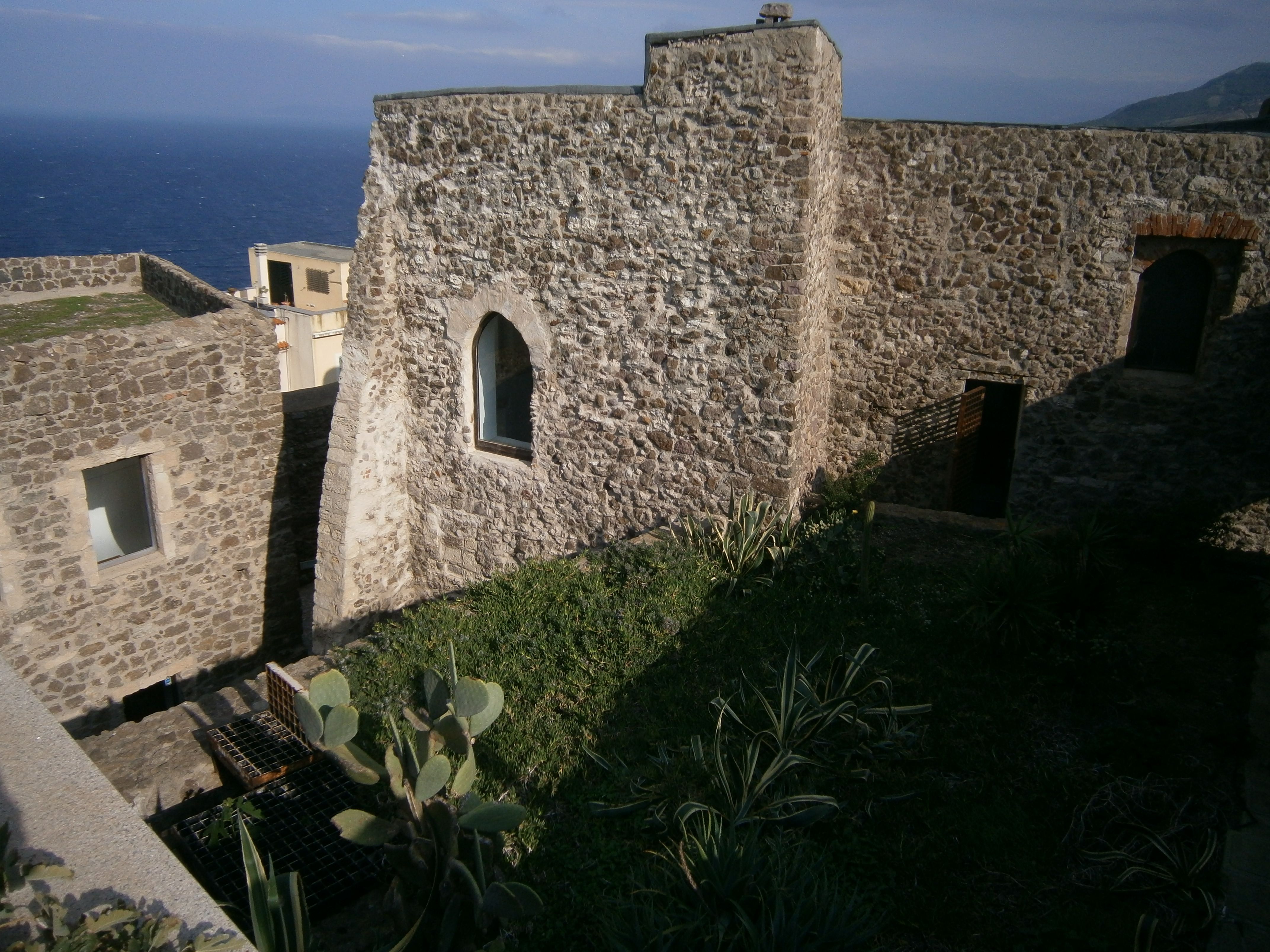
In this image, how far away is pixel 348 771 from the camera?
14.6ft

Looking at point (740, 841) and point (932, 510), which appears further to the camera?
point (932, 510)

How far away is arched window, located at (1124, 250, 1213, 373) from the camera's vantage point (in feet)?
25.2

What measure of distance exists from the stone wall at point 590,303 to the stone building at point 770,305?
0.02 meters

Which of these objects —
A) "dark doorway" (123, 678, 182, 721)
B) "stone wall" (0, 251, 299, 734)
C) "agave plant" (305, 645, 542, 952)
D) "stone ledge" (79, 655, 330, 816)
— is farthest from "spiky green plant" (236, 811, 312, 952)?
"dark doorway" (123, 678, 182, 721)

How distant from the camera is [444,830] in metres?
4.30

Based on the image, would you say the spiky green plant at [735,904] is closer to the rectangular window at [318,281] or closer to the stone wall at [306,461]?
the stone wall at [306,461]

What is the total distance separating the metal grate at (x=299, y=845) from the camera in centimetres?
492

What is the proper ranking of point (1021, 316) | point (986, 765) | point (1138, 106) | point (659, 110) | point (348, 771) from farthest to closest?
point (1138, 106) < point (1021, 316) < point (659, 110) < point (986, 765) < point (348, 771)

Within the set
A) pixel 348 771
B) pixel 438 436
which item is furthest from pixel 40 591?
pixel 348 771

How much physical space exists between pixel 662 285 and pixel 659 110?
1.39m

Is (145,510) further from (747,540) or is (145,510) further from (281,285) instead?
(281,285)

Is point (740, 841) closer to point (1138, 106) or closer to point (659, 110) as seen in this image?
point (659, 110)

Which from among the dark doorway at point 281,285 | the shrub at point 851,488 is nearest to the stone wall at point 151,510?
the shrub at point 851,488

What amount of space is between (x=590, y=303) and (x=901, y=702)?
428 cm
